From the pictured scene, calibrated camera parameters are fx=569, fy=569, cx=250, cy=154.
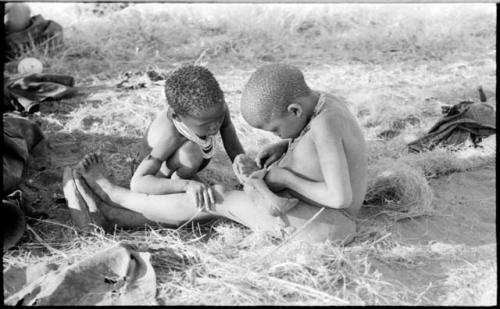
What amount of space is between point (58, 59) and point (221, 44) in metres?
1.83

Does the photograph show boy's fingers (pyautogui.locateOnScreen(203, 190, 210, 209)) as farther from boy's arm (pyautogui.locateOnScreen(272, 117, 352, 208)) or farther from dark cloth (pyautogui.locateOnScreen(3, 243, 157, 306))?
boy's arm (pyautogui.locateOnScreen(272, 117, 352, 208))

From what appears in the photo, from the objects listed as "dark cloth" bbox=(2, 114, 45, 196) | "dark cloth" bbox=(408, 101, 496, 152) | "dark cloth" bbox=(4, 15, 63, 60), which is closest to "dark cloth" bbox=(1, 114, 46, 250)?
"dark cloth" bbox=(2, 114, 45, 196)

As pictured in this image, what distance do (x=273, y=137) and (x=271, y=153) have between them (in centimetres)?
113

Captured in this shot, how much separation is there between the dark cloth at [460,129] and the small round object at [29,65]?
3.75 metres

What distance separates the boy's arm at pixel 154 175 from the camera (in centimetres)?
319

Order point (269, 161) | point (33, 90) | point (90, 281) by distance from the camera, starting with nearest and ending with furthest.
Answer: point (90, 281) → point (269, 161) → point (33, 90)

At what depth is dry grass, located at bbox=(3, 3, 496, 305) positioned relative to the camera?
→ 8.97 feet

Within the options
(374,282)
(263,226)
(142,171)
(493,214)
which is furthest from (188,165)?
(493,214)

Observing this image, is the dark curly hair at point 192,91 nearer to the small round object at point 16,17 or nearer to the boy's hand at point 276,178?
the boy's hand at point 276,178

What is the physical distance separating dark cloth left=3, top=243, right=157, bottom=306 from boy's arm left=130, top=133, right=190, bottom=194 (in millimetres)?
444

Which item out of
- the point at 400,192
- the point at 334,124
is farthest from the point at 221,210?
the point at 400,192

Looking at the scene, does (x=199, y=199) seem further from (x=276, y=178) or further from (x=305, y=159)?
(x=305, y=159)

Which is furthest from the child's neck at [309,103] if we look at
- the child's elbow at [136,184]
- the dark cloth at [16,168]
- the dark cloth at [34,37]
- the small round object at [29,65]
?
the dark cloth at [34,37]

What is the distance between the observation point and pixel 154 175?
3.29m
